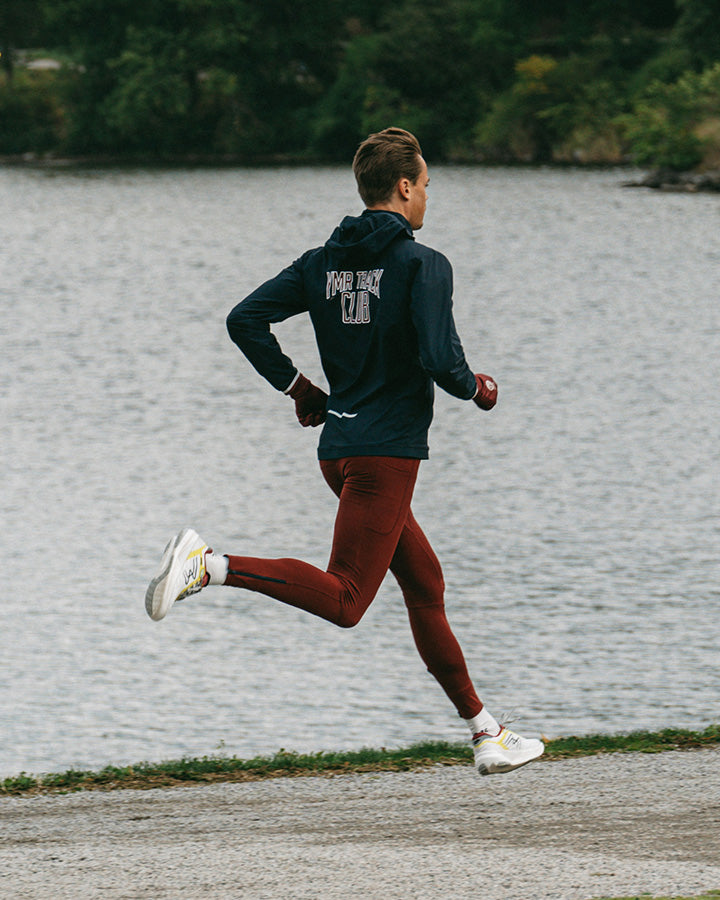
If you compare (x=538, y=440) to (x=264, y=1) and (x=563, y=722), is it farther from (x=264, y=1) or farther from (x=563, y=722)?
(x=264, y=1)

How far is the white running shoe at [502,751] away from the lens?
5.51 metres

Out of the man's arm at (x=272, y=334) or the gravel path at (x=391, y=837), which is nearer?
the gravel path at (x=391, y=837)

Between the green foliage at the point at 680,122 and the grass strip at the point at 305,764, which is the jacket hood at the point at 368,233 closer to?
the grass strip at the point at 305,764

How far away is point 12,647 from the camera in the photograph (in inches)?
452

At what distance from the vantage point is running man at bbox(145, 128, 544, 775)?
5.04 m

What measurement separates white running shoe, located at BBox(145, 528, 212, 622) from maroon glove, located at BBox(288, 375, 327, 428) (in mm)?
709

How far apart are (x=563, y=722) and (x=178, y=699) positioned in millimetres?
2570

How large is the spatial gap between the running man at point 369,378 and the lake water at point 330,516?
403 cm

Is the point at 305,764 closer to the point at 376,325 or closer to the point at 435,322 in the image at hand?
the point at 376,325

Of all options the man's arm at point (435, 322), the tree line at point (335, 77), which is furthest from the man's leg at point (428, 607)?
the tree line at point (335, 77)

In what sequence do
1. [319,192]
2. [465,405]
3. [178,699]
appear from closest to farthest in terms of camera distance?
[178,699]
[465,405]
[319,192]

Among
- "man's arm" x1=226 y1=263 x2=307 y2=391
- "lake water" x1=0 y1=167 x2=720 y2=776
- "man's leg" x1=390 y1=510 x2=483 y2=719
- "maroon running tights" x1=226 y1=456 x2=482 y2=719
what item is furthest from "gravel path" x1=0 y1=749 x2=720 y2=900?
"lake water" x1=0 y1=167 x2=720 y2=776

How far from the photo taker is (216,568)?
5105 mm

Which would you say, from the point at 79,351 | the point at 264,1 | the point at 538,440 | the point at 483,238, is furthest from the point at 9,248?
the point at 264,1
